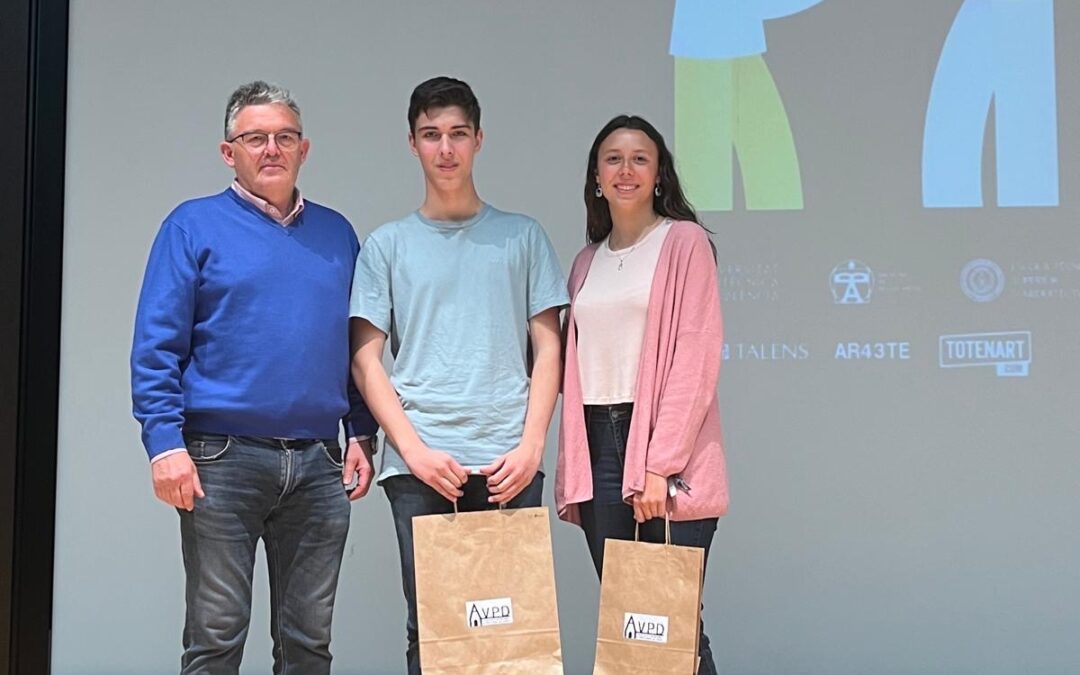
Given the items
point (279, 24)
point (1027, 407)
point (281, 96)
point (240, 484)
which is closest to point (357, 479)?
point (240, 484)

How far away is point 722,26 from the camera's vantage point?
329cm

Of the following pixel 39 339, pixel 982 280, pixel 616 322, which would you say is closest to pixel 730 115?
pixel 982 280

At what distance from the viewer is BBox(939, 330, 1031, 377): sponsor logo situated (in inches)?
128

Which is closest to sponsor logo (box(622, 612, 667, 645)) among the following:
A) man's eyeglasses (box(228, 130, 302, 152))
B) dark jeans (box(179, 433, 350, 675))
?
dark jeans (box(179, 433, 350, 675))

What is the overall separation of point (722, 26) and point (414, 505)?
196cm

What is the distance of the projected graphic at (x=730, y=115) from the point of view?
10.7 feet

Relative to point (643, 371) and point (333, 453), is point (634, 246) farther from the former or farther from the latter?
point (333, 453)

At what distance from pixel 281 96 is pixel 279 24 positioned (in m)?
Answer: 1.34

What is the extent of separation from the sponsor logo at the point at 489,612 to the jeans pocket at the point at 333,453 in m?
0.40

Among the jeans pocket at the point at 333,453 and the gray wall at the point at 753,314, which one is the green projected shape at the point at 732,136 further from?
the jeans pocket at the point at 333,453

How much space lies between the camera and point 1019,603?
324cm

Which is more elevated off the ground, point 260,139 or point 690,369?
point 260,139

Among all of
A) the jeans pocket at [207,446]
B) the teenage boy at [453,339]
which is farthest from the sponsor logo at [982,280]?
the jeans pocket at [207,446]

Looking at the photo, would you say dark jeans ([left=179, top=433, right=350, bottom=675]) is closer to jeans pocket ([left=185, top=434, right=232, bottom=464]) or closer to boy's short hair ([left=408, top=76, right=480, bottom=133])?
jeans pocket ([left=185, top=434, right=232, bottom=464])
